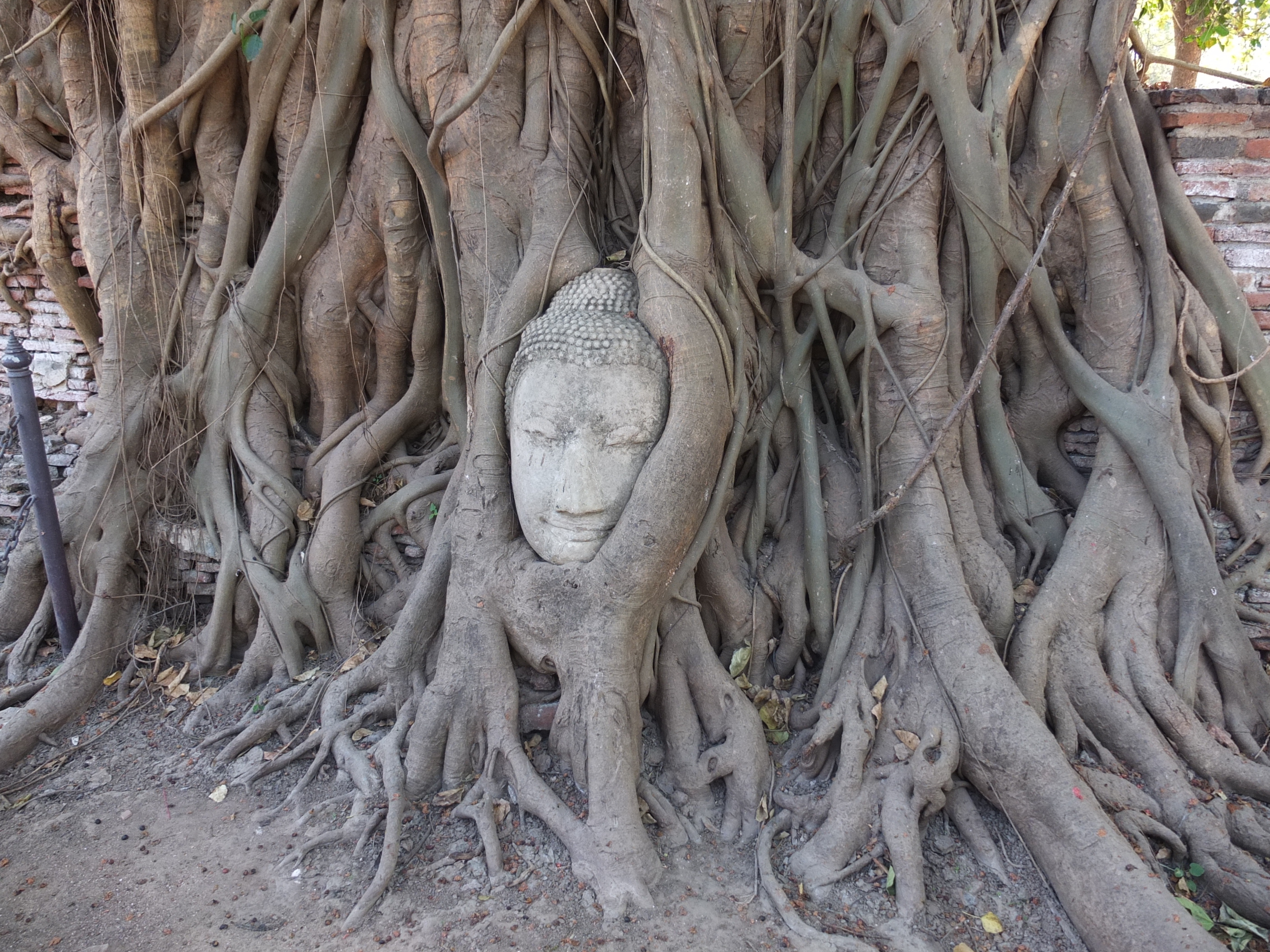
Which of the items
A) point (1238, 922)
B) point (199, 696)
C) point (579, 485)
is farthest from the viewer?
point (199, 696)

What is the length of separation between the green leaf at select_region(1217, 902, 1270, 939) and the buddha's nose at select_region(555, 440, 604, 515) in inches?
82.1

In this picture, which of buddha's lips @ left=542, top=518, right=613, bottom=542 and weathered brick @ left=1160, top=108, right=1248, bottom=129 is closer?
buddha's lips @ left=542, top=518, right=613, bottom=542

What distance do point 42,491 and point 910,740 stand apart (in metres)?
3.31

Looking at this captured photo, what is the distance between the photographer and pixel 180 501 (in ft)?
11.3

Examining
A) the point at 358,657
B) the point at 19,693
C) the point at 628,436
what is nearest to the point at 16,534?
the point at 19,693

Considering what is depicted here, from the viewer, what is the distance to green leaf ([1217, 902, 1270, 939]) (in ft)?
6.75

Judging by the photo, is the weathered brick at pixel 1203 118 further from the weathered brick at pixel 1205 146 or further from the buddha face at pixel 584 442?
the buddha face at pixel 584 442

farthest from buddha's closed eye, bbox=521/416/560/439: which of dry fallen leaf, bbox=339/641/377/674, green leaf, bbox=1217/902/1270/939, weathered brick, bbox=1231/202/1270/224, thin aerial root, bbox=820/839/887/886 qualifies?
weathered brick, bbox=1231/202/1270/224

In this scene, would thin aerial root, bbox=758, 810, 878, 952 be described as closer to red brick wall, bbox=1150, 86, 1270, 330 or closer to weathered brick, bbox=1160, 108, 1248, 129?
red brick wall, bbox=1150, 86, 1270, 330

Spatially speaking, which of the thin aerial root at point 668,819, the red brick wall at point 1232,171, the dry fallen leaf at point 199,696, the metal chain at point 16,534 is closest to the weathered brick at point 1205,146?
the red brick wall at point 1232,171

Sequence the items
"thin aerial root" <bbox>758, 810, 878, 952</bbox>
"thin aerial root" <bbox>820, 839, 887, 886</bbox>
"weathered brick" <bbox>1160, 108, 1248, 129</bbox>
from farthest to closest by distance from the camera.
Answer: "weathered brick" <bbox>1160, 108, 1248, 129</bbox>
"thin aerial root" <bbox>820, 839, 887, 886</bbox>
"thin aerial root" <bbox>758, 810, 878, 952</bbox>

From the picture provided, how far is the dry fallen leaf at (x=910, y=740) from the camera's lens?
244 centimetres

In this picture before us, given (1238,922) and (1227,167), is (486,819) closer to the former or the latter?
(1238,922)

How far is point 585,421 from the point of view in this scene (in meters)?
2.48
